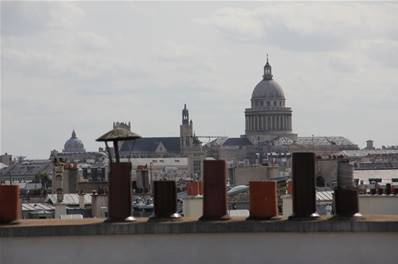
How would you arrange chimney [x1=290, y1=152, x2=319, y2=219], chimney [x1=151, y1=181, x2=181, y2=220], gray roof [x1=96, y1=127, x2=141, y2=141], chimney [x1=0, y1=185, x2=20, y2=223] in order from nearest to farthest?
chimney [x1=290, y1=152, x2=319, y2=219], chimney [x1=151, y1=181, x2=181, y2=220], chimney [x1=0, y1=185, x2=20, y2=223], gray roof [x1=96, y1=127, x2=141, y2=141]

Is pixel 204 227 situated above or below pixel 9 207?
below

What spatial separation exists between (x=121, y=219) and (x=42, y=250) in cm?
66

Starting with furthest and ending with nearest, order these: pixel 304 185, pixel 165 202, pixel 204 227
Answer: pixel 165 202
pixel 304 185
pixel 204 227

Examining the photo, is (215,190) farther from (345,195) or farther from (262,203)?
(345,195)

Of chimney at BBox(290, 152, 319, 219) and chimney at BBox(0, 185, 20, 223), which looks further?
chimney at BBox(0, 185, 20, 223)

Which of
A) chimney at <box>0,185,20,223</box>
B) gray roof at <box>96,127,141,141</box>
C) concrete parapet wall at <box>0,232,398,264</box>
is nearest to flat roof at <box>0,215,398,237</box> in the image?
concrete parapet wall at <box>0,232,398,264</box>

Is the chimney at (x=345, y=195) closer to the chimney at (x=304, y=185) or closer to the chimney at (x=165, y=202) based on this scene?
the chimney at (x=304, y=185)

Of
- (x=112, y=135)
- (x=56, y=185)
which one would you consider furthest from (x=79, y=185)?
(x=112, y=135)

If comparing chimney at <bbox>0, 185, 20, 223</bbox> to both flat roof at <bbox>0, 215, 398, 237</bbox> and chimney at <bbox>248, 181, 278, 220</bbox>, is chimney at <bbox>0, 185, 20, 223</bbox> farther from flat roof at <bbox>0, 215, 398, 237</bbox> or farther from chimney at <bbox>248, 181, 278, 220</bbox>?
chimney at <bbox>248, 181, 278, 220</bbox>

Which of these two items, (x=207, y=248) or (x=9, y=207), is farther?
(x=9, y=207)

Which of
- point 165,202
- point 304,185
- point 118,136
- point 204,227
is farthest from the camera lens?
point 118,136

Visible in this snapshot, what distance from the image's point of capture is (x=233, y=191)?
39.8 m

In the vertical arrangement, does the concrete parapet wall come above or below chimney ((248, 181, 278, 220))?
below

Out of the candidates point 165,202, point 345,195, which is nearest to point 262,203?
point 345,195
